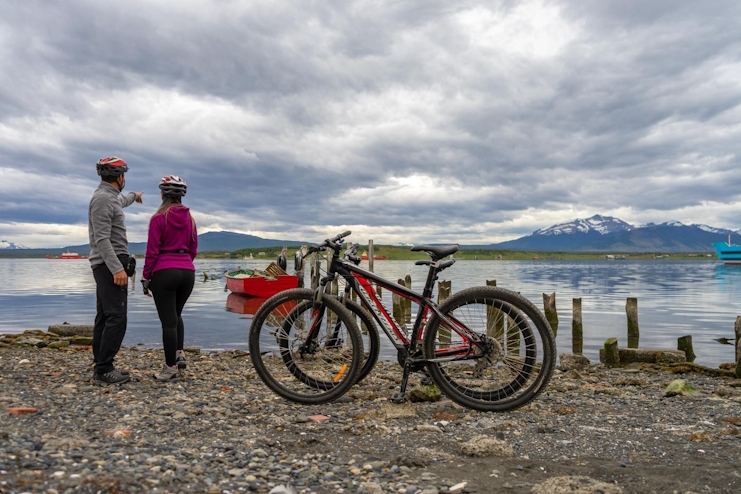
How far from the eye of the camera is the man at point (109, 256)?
6.33m

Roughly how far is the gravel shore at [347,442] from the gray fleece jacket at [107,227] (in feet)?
5.15

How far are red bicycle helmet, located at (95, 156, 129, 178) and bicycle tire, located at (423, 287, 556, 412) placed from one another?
4.18 meters

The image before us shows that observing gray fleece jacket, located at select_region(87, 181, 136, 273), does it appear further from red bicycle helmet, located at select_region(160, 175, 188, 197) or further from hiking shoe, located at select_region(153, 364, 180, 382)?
hiking shoe, located at select_region(153, 364, 180, 382)

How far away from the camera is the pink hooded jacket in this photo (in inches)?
253

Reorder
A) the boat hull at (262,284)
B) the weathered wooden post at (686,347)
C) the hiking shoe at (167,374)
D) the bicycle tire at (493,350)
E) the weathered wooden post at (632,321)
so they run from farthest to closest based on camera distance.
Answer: the boat hull at (262,284) → the weathered wooden post at (632,321) → the weathered wooden post at (686,347) → the hiking shoe at (167,374) → the bicycle tire at (493,350)

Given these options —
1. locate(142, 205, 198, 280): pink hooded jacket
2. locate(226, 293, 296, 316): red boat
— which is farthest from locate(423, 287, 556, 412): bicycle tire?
locate(226, 293, 296, 316): red boat

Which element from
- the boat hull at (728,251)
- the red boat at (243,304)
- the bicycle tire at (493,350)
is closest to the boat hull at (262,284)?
the red boat at (243,304)

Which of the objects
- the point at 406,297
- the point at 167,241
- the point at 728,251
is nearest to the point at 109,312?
the point at 167,241

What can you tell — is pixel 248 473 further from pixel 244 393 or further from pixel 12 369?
pixel 12 369

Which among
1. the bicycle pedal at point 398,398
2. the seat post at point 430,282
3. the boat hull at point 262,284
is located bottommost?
the boat hull at point 262,284

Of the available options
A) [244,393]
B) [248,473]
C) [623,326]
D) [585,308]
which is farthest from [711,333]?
[248,473]

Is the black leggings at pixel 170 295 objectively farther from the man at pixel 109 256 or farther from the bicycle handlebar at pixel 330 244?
the bicycle handlebar at pixel 330 244

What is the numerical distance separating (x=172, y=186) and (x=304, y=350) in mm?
2633

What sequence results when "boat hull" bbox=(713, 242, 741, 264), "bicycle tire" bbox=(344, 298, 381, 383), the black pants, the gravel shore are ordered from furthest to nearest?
1. "boat hull" bbox=(713, 242, 741, 264)
2. the black pants
3. "bicycle tire" bbox=(344, 298, 381, 383)
4. the gravel shore
